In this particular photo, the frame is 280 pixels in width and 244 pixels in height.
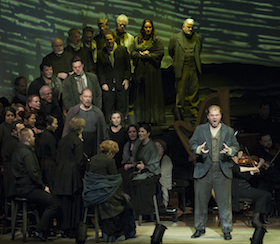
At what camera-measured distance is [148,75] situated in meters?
9.92

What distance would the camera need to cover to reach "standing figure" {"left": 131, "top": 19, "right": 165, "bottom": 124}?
32.0ft

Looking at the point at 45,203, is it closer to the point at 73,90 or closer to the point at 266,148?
the point at 73,90

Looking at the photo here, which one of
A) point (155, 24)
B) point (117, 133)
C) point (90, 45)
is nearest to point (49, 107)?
point (117, 133)

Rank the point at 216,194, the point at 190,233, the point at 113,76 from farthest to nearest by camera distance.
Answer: the point at 113,76 < the point at 190,233 < the point at 216,194

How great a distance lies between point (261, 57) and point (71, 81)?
17.4ft

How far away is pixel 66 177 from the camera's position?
702 centimetres

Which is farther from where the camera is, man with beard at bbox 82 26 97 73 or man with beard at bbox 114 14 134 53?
man with beard at bbox 114 14 134 53

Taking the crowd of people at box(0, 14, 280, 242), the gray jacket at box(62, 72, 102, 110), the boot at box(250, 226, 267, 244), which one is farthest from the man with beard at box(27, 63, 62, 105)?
the boot at box(250, 226, 267, 244)

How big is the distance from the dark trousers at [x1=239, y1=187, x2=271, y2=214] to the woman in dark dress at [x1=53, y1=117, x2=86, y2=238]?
7.96 ft

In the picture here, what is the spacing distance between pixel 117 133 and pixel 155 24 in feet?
13.3

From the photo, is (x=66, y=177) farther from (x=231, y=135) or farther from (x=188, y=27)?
(x=188, y=27)

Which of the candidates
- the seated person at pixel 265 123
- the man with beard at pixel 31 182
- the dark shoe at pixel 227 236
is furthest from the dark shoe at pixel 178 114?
the man with beard at pixel 31 182

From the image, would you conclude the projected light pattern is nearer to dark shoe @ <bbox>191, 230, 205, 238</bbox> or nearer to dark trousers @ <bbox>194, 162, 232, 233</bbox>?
dark trousers @ <bbox>194, 162, 232, 233</bbox>

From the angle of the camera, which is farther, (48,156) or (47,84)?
(47,84)
